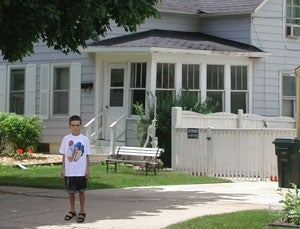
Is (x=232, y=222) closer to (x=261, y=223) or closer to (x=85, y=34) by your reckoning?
(x=261, y=223)

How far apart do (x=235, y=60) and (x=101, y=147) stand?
5.36 metres

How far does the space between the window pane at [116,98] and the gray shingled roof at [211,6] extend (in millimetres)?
3209

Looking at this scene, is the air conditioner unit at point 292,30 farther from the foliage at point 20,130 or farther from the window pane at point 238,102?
the foliage at point 20,130

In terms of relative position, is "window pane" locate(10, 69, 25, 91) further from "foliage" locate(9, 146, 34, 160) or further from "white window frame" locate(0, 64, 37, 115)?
"foliage" locate(9, 146, 34, 160)

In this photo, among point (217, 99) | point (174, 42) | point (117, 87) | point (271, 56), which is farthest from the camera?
point (271, 56)

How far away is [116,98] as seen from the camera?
21188 millimetres

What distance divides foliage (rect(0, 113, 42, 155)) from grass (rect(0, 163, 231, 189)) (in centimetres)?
252

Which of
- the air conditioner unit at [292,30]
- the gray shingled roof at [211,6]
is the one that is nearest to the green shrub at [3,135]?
the gray shingled roof at [211,6]

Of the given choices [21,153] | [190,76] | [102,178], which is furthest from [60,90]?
[102,178]

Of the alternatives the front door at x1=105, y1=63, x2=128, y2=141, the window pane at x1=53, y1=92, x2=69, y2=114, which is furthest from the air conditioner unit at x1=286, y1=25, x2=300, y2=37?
the window pane at x1=53, y1=92, x2=69, y2=114

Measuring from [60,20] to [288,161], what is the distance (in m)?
5.92

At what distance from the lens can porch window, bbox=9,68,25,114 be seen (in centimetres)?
2344

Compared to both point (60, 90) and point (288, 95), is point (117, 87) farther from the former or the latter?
point (288, 95)

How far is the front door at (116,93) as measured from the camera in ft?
68.6
